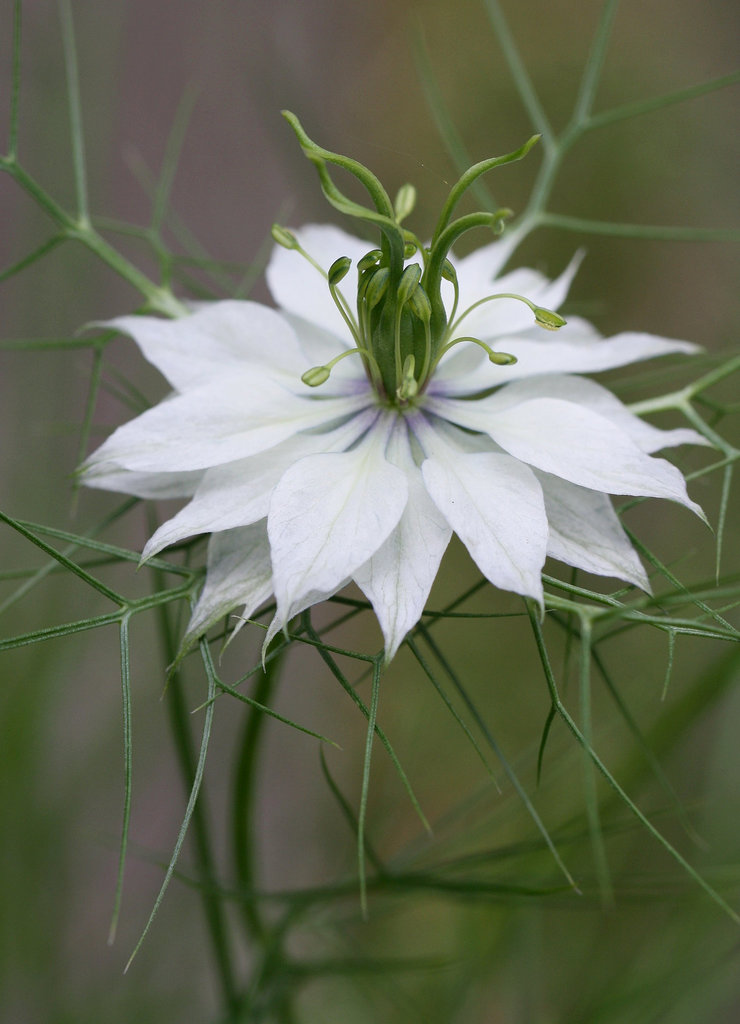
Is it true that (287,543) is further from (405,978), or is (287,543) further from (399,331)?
(405,978)

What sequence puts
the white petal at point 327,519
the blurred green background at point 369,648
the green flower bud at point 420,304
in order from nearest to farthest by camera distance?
the white petal at point 327,519 → the green flower bud at point 420,304 → the blurred green background at point 369,648

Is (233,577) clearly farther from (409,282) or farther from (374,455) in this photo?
(409,282)

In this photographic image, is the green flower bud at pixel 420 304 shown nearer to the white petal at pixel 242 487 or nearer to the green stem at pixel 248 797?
the white petal at pixel 242 487

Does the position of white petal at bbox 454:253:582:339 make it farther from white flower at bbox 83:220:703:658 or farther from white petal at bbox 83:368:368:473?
white petal at bbox 83:368:368:473

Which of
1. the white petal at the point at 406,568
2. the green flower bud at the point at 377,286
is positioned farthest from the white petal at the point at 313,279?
the white petal at the point at 406,568

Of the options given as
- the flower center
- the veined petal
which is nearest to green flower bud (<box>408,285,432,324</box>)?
the flower center

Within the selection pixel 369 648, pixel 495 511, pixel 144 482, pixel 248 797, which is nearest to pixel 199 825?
pixel 248 797

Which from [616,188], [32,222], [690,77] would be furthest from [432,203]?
[32,222]
